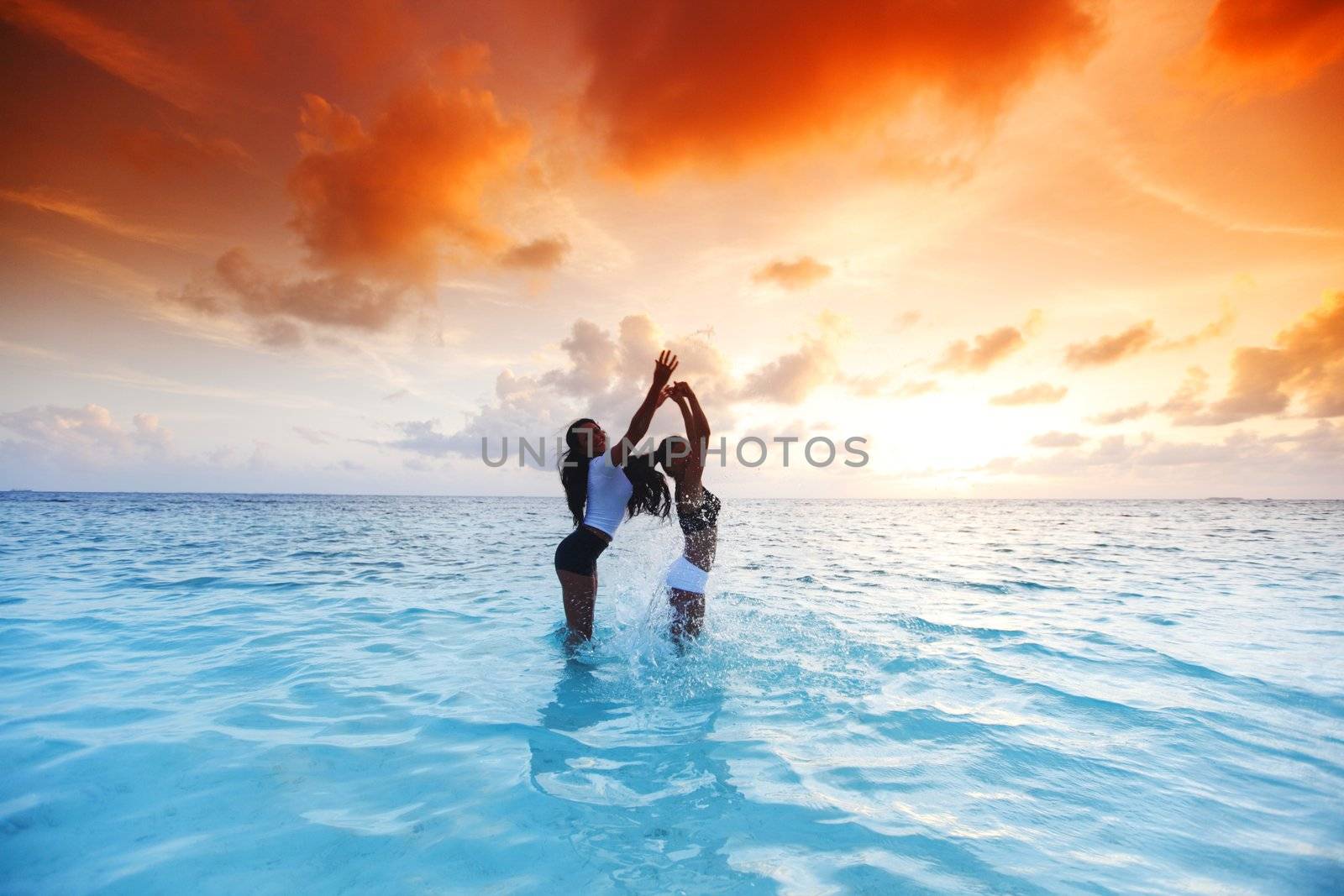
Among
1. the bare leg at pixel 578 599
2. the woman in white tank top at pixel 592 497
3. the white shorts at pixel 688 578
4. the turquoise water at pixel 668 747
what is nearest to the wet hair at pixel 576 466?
the woman in white tank top at pixel 592 497

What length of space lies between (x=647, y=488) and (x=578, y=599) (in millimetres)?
1553

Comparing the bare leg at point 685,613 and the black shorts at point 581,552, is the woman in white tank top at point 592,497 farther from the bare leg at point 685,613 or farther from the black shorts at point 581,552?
the bare leg at point 685,613

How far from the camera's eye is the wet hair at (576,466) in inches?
242

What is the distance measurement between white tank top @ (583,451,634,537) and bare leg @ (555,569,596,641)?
0.64 meters

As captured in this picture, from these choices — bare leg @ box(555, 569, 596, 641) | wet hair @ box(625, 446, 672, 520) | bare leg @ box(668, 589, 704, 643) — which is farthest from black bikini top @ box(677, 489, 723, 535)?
bare leg @ box(555, 569, 596, 641)

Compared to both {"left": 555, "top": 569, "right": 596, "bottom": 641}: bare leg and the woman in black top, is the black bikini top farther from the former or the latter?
{"left": 555, "top": 569, "right": 596, "bottom": 641}: bare leg

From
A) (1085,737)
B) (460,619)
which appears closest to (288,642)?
(460,619)

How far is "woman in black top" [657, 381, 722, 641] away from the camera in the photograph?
612 centimetres

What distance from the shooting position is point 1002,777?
412cm

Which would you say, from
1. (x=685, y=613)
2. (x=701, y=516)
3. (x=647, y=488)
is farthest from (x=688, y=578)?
(x=647, y=488)

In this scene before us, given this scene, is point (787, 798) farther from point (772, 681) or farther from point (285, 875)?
point (285, 875)

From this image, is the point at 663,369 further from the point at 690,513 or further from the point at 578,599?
the point at 578,599

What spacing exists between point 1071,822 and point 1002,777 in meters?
0.54

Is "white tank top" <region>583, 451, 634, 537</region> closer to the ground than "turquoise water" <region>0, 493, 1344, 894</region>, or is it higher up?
higher up
